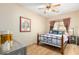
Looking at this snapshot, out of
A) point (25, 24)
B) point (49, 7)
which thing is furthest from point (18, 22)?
point (49, 7)

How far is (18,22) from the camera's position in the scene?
1.05 meters

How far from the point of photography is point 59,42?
1055 mm

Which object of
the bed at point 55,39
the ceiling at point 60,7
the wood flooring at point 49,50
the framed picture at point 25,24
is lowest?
the wood flooring at point 49,50

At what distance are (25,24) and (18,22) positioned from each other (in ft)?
0.34

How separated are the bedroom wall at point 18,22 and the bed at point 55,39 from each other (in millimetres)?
80

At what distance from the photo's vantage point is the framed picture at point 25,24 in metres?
1.07

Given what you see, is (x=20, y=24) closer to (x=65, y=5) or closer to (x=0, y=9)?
(x=0, y=9)

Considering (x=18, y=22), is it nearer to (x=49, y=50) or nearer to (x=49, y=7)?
(x=49, y=7)

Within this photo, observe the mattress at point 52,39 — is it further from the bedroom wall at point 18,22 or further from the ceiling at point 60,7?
the ceiling at point 60,7

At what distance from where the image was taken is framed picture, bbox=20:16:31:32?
3.50 feet

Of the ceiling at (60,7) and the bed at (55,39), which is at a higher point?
the ceiling at (60,7)

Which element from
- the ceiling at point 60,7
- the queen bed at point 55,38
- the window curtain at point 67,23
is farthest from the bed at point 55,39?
the ceiling at point 60,7

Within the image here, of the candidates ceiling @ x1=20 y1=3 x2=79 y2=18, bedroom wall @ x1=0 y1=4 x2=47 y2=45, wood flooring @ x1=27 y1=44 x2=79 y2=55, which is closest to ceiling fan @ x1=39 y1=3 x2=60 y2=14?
ceiling @ x1=20 y1=3 x2=79 y2=18

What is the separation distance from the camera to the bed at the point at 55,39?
1.03 m
